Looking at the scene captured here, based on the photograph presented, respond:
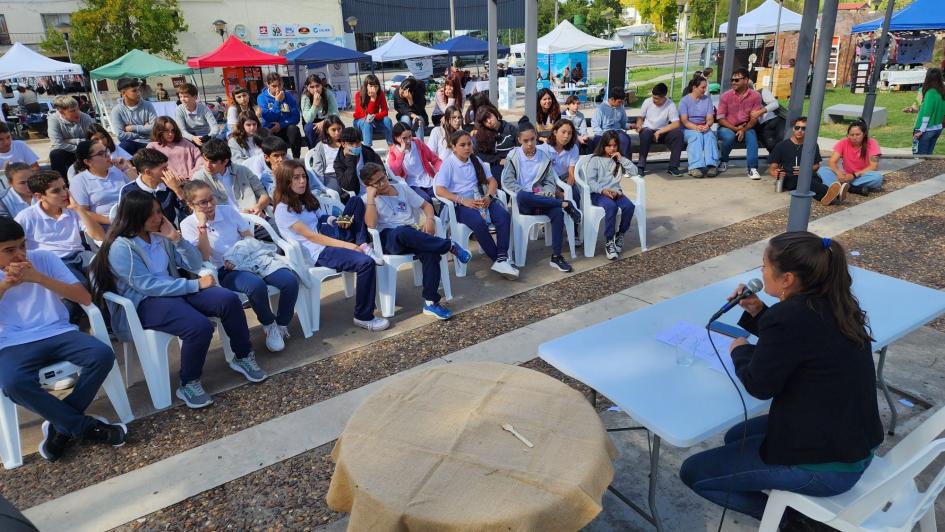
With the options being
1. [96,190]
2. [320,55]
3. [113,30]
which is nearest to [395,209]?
[96,190]

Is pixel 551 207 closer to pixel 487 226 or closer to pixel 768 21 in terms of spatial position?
pixel 487 226

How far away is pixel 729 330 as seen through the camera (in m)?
2.74

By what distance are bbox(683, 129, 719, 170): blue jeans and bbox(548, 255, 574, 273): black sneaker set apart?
4200 mm

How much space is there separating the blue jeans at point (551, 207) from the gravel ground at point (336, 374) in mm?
424

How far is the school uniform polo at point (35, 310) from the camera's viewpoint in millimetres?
3314

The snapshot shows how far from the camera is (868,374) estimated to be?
213cm

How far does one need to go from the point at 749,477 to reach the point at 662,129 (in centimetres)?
754

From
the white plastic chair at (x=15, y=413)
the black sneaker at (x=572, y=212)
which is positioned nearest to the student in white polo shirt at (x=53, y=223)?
the white plastic chair at (x=15, y=413)

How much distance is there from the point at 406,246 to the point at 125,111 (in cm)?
463

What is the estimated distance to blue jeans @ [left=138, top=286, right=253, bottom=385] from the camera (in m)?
3.68

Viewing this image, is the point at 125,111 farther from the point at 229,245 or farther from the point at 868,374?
the point at 868,374

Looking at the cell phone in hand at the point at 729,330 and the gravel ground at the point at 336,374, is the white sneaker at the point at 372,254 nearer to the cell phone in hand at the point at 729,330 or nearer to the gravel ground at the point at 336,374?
the gravel ground at the point at 336,374

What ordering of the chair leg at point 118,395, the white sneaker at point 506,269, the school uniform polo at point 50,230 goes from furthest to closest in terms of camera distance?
1. the white sneaker at point 506,269
2. the school uniform polo at point 50,230
3. the chair leg at point 118,395

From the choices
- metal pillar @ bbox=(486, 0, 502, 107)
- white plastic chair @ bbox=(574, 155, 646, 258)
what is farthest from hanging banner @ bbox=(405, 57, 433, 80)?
white plastic chair @ bbox=(574, 155, 646, 258)
